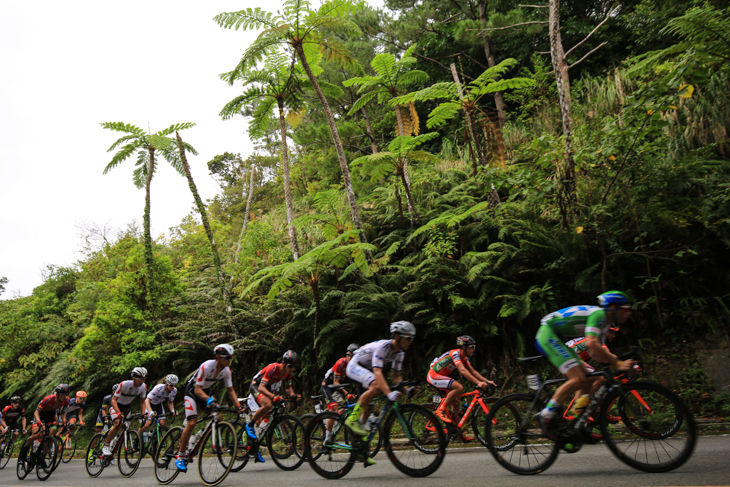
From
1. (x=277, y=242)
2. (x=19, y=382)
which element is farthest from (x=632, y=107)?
(x=19, y=382)

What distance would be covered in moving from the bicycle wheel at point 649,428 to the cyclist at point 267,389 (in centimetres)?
509

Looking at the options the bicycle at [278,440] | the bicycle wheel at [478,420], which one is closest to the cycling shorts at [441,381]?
the bicycle wheel at [478,420]

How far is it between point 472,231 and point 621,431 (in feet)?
26.7

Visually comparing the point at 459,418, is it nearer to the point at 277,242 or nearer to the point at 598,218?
the point at 598,218

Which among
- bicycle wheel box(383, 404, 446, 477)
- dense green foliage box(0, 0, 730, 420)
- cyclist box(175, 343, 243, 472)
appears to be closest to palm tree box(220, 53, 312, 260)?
dense green foliage box(0, 0, 730, 420)

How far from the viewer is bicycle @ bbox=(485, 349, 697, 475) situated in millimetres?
4395

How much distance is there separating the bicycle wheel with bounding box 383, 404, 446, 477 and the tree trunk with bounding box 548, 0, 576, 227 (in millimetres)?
6430

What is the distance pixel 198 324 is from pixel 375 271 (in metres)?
7.80

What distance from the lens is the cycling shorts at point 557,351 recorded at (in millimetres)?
4871

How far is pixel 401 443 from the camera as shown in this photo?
5.46 metres

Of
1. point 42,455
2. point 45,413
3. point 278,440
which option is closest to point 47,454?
point 42,455

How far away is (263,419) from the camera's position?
743cm

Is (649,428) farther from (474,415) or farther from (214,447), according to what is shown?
(214,447)

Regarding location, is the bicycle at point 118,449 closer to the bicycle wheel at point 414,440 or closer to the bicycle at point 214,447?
the bicycle at point 214,447
